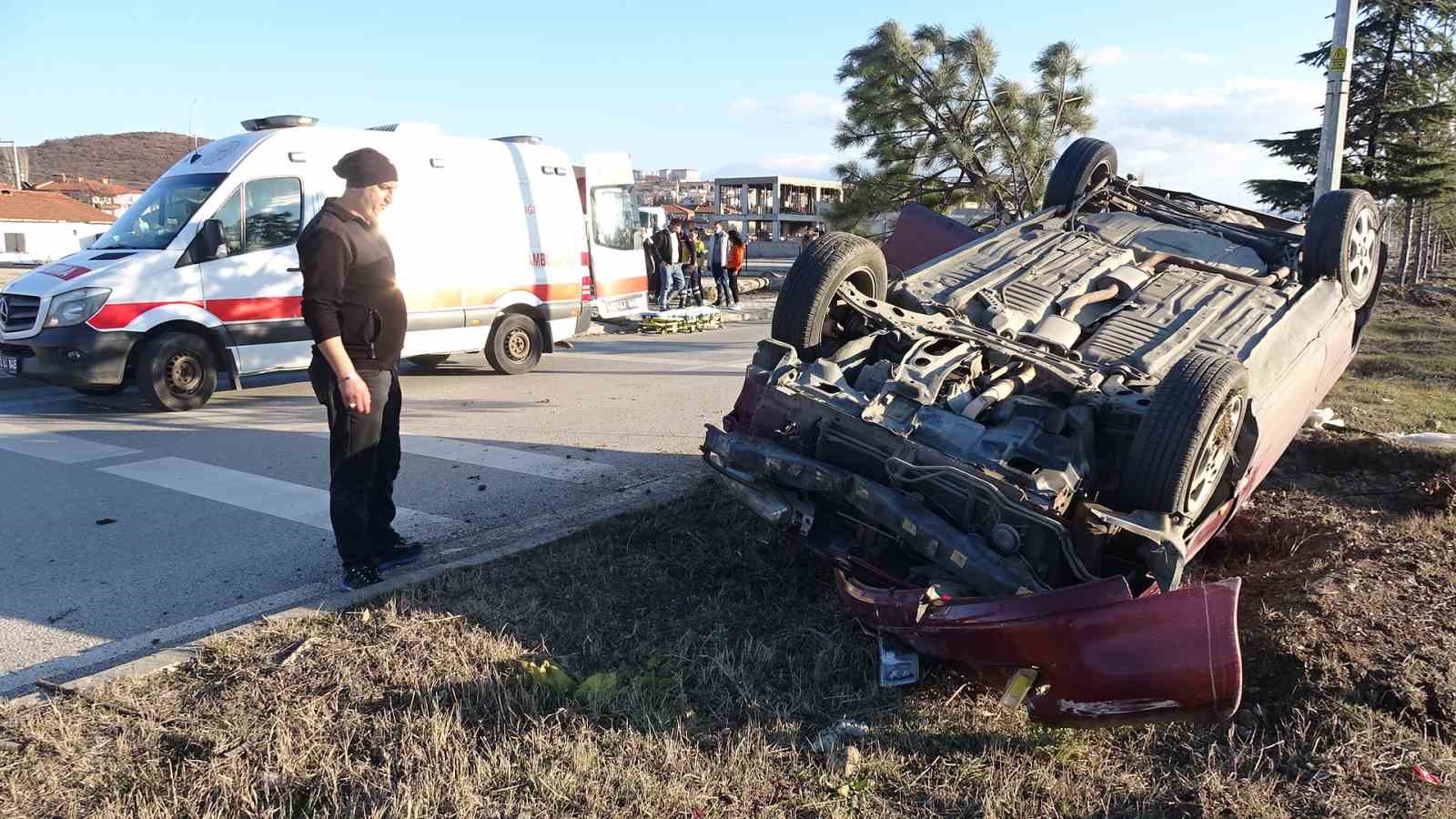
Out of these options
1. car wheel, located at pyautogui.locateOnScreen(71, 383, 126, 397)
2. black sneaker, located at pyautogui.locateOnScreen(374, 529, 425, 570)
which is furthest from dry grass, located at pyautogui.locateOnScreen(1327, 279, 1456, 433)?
car wheel, located at pyautogui.locateOnScreen(71, 383, 126, 397)

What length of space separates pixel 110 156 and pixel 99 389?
4497 inches

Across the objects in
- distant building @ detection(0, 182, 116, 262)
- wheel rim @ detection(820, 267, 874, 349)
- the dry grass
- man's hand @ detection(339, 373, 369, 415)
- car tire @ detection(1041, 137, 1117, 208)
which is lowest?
the dry grass

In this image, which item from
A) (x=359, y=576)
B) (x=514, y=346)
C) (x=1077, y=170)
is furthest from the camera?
(x=514, y=346)

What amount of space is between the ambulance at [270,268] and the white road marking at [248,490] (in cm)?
216

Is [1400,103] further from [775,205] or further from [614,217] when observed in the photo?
[775,205]

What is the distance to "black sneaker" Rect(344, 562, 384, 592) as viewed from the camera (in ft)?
13.6

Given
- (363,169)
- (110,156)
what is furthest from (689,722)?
(110,156)

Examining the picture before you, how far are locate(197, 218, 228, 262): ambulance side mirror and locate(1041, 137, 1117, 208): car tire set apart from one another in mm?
6996

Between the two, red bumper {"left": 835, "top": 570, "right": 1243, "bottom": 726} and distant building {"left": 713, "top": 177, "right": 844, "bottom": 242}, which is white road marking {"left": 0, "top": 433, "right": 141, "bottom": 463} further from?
distant building {"left": 713, "top": 177, "right": 844, "bottom": 242}

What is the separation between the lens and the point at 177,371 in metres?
8.34

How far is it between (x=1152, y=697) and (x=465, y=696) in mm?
2201

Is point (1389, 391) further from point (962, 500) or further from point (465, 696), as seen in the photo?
point (465, 696)

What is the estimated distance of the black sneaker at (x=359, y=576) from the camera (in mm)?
4152

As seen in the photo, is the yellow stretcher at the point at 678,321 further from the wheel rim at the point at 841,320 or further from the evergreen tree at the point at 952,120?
the wheel rim at the point at 841,320
